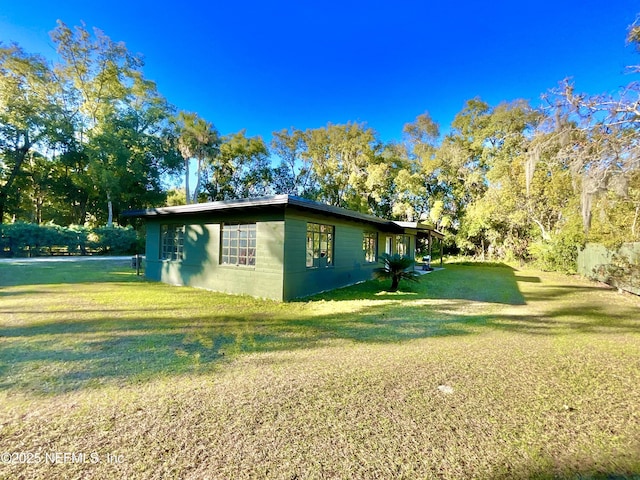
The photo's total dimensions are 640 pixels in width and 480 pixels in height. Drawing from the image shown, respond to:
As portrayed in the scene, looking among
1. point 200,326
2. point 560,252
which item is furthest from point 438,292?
point 560,252

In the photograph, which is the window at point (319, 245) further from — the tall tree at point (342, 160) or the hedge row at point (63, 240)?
the hedge row at point (63, 240)

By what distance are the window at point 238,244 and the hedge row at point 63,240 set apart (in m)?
16.4

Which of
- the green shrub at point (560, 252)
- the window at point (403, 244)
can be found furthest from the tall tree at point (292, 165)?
the green shrub at point (560, 252)

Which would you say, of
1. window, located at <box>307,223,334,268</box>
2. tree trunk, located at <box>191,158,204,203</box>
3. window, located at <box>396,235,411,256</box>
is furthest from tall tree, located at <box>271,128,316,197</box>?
window, located at <box>307,223,334,268</box>

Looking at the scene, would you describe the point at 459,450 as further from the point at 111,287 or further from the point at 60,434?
the point at 111,287

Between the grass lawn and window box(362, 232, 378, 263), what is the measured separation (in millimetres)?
5574

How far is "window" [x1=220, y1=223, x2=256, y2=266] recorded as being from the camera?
299 inches

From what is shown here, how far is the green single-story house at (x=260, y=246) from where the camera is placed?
7.02m

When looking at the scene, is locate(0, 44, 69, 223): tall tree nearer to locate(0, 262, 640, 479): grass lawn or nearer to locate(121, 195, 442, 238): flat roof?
locate(121, 195, 442, 238): flat roof

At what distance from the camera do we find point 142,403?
8.08 feet

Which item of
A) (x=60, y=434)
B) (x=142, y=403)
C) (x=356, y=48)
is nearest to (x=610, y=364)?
(x=142, y=403)

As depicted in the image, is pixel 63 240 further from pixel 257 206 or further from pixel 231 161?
pixel 257 206

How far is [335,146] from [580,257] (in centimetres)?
1786

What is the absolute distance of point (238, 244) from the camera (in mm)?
7855
